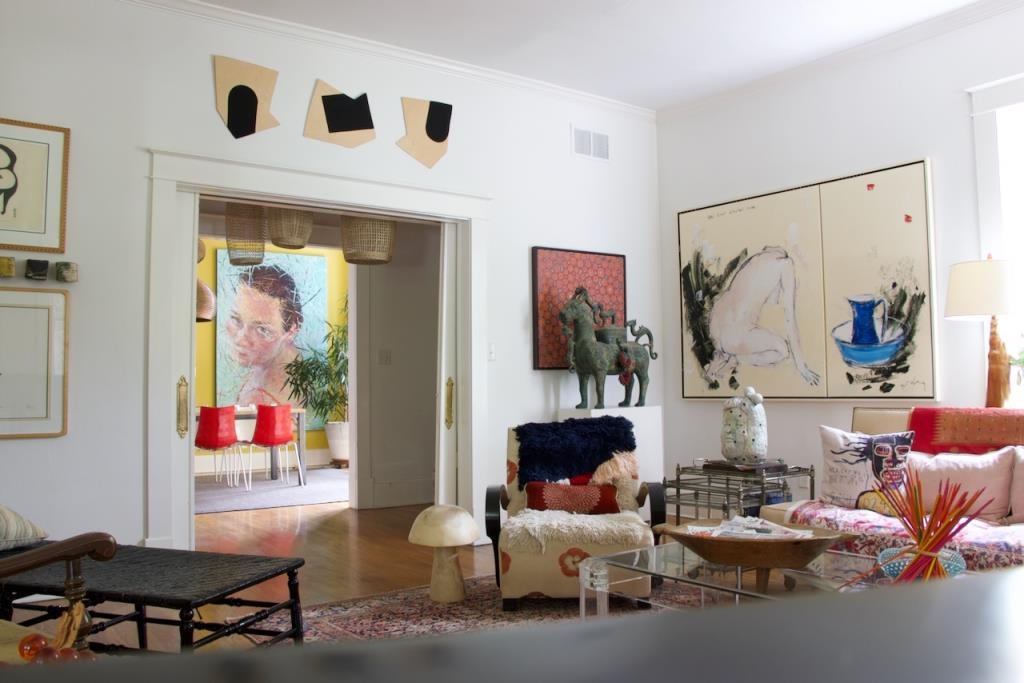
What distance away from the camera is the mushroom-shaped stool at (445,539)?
354 cm

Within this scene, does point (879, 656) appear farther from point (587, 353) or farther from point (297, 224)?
point (297, 224)

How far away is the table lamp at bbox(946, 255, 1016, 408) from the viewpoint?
4.00 m

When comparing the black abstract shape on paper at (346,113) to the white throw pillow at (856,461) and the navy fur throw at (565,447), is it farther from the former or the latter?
the white throw pillow at (856,461)

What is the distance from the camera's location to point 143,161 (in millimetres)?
4215

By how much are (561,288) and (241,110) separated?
95.9 inches

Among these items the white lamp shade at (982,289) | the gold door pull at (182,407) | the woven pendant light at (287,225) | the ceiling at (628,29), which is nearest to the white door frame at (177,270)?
the gold door pull at (182,407)

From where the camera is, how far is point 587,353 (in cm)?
537

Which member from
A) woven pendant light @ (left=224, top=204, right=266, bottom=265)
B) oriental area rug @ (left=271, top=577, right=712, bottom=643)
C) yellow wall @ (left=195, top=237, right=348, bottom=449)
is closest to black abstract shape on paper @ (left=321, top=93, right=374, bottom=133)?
woven pendant light @ (left=224, top=204, right=266, bottom=265)

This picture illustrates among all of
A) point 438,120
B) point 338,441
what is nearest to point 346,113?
point 438,120

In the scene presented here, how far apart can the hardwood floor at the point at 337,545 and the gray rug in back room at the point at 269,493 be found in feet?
1.03

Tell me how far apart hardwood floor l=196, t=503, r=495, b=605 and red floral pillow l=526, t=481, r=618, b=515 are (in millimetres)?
681

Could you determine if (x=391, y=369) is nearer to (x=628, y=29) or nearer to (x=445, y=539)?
(x=628, y=29)

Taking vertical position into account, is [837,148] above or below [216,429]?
above

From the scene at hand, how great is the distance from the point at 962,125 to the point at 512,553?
142 inches
